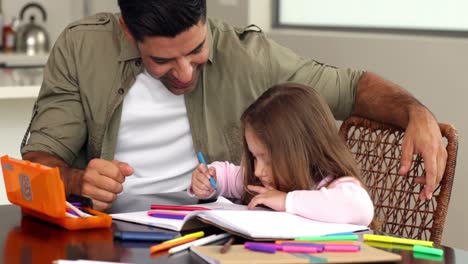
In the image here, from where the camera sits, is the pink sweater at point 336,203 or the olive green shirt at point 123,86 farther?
the olive green shirt at point 123,86

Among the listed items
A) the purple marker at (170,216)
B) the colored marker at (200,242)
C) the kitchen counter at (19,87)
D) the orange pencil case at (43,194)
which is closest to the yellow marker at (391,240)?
the colored marker at (200,242)

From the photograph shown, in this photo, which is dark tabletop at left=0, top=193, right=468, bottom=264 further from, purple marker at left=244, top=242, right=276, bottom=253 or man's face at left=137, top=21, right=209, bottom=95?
man's face at left=137, top=21, right=209, bottom=95

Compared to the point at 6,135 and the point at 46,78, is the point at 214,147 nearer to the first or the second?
the point at 46,78

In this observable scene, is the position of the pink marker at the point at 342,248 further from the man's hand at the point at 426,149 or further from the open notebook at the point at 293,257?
the man's hand at the point at 426,149

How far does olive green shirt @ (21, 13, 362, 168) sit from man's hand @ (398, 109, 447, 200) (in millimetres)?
322

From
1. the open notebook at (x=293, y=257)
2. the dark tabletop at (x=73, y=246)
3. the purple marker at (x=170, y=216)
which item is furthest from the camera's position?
the purple marker at (x=170, y=216)

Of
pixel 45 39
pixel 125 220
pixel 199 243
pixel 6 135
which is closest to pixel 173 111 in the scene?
pixel 125 220

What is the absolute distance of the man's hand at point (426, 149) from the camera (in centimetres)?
187

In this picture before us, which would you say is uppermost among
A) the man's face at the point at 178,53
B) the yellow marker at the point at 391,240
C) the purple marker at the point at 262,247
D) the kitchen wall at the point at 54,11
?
the man's face at the point at 178,53

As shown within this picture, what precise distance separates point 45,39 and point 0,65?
0.35m

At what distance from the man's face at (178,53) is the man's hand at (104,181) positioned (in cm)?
33

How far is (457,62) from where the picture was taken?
297cm

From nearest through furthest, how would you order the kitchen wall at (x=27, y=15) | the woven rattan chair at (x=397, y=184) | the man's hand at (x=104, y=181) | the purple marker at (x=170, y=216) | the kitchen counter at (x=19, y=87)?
the purple marker at (x=170, y=216) < the man's hand at (x=104, y=181) < the woven rattan chair at (x=397, y=184) < the kitchen counter at (x=19, y=87) < the kitchen wall at (x=27, y=15)

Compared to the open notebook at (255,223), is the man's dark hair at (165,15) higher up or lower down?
higher up
